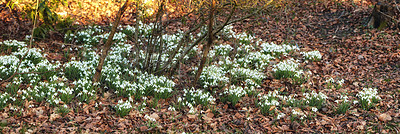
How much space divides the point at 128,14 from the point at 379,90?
5635 mm

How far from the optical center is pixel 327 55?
693 cm

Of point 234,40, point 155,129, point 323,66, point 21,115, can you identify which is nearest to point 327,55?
point 323,66

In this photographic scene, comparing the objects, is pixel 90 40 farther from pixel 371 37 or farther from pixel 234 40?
pixel 371 37

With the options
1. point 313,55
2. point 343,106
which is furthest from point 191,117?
point 313,55

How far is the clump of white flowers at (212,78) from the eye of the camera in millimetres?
5379

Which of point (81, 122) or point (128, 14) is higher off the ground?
point (128, 14)

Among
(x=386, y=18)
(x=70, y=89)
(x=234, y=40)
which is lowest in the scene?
(x=70, y=89)

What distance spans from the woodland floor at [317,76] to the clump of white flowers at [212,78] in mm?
378

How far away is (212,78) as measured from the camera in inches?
214

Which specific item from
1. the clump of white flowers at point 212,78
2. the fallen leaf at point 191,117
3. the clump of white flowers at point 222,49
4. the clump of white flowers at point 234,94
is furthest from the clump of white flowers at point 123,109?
the clump of white flowers at point 222,49

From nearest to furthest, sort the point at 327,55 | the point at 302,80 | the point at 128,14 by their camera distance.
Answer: the point at 302,80, the point at 327,55, the point at 128,14

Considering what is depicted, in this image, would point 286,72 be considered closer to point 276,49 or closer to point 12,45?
point 276,49

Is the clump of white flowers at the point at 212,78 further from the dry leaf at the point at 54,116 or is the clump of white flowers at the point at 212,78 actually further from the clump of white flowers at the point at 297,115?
the dry leaf at the point at 54,116

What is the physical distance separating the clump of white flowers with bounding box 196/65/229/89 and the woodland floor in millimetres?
378
